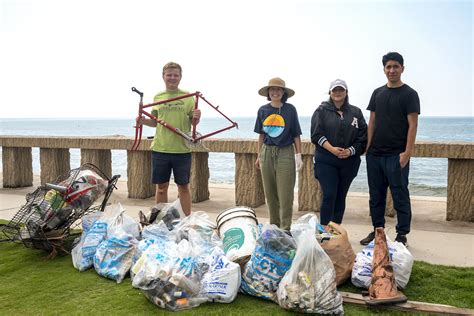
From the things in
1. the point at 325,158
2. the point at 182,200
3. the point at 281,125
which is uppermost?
the point at 281,125

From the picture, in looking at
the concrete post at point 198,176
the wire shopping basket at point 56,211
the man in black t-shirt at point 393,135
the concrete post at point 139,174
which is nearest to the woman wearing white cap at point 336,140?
the man in black t-shirt at point 393,135

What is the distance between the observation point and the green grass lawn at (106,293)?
10.2 ft

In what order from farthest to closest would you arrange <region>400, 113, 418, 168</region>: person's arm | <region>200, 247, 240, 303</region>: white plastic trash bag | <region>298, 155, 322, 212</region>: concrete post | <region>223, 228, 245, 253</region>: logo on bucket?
<region>298, 155, 322, 212</region>: concrete post < <region>400, 113, 418, 168</region>: person's arm < <region>223, 228, 245, 253</region>: logo on bucket < <region>200, 247, 240, 303</region>: white plastic trash bag

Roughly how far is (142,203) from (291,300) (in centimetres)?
393

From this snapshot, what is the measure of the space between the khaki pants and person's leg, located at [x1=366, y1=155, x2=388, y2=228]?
0.70 meters

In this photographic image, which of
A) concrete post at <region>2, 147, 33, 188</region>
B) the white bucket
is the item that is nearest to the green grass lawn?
the white bucket

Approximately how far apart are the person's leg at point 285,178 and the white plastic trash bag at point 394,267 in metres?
1.08

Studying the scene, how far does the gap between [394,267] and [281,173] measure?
1444 millimetres

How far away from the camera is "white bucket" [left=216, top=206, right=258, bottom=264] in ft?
11.7

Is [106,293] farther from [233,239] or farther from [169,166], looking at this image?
[169,166]

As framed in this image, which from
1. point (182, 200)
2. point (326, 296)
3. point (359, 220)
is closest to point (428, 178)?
point (359, 220)

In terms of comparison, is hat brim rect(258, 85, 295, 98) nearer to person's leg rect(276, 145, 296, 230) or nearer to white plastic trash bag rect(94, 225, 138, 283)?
person's leg rect(276, 145, 296, 230)

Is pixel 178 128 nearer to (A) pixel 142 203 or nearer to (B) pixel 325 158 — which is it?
(B) pixel 325 158

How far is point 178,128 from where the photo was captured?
191 inches
